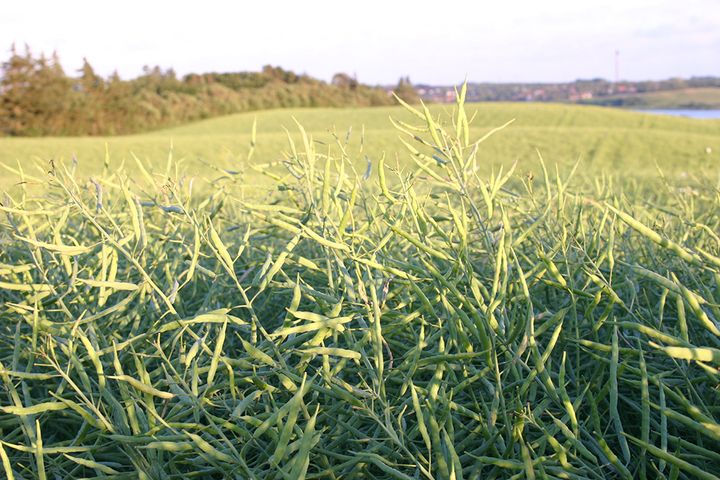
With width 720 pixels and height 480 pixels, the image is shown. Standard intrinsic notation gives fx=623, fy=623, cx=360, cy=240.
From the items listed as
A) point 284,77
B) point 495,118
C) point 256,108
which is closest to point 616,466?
point 495,118

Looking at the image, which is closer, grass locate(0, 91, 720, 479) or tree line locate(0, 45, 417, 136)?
grass locate(0, 91, 720, 479)

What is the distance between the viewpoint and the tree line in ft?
87.3

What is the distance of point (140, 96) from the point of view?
116ft

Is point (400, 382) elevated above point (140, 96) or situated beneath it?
situated beneath

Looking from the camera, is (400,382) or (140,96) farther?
(140,96)

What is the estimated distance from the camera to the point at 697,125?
1017 inches

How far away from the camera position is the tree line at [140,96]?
87.3ft

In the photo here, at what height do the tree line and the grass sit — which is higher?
the tree line

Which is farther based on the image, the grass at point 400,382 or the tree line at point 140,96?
the tree line at point 140,96

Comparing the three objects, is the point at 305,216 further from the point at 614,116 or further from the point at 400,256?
the point at 614,116

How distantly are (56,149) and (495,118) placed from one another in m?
16.6

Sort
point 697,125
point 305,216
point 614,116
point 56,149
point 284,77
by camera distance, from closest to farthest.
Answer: point 305,216 < point 56,149 < point 697,125 < point 614,116 < point 284,77

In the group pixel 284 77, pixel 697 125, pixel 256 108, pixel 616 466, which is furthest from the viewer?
pixel 284 77

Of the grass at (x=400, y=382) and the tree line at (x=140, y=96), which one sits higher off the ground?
the tree line at (x=140, y=96)
